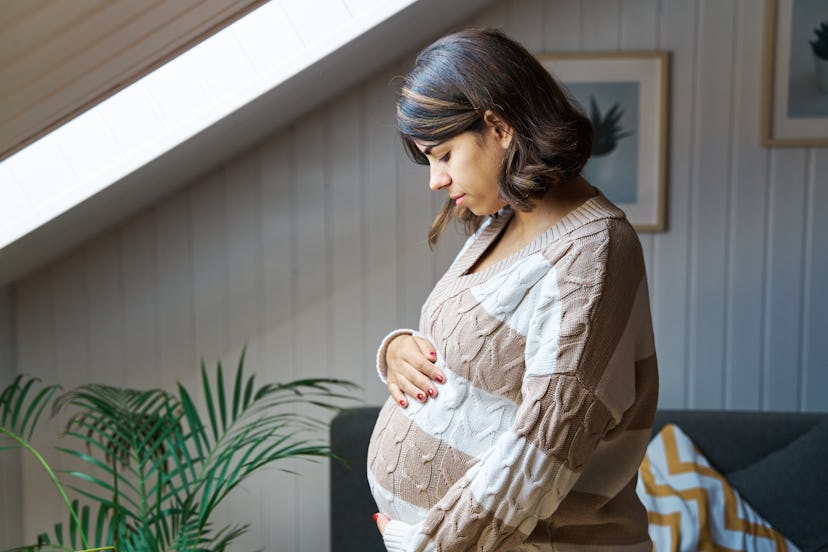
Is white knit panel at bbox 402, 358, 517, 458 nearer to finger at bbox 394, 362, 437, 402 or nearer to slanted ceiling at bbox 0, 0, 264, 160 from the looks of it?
finger at bbox 394, 362, 437, 402

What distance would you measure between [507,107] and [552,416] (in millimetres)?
359

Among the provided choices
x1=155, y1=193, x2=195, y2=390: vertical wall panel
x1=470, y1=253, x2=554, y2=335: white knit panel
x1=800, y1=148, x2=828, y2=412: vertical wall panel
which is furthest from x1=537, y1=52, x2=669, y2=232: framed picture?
x1=470, y1=253, x2=554, y2=335: white knit panel

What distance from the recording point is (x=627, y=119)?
7.97ft

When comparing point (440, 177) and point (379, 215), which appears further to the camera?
point (379, 215)

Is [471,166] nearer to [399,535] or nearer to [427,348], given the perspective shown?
[427,348]

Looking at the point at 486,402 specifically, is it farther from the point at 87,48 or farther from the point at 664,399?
the point at 664,399

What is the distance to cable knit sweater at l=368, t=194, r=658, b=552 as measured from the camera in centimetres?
98

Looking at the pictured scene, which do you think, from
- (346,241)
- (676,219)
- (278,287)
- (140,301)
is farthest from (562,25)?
(140,301)

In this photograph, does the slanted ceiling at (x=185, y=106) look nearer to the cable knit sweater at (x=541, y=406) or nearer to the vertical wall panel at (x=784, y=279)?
the cable knit sweater at (x=541, y=406)

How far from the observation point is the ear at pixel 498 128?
1050 millimetres

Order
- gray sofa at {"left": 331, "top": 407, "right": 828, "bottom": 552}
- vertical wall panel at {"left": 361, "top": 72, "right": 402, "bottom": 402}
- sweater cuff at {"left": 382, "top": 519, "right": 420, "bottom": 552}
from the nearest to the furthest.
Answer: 1. sweater cuff at {"left": 382, "top": 519, "right": 420, "bottom": 552}
2. gray sofa at {"left": 331, "top": 407, "right": 828, "bottom": 552}
3. vertical wall panel at {"left": 361, "top": 72, "right": 402, "bottom": 402}

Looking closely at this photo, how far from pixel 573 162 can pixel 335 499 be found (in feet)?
5.11

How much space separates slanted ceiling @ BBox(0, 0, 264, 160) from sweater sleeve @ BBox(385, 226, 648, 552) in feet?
1.75

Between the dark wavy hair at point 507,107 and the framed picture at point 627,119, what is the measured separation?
4.51ft
